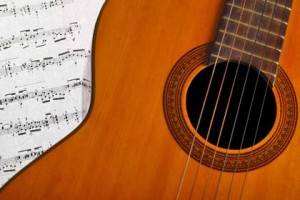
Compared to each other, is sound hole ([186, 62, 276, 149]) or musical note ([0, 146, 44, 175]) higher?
sound hole ([186, 62, 276, 149])

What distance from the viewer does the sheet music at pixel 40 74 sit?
1276 mm

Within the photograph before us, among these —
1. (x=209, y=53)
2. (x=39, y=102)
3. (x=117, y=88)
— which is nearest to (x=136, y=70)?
(x=117, y=88)

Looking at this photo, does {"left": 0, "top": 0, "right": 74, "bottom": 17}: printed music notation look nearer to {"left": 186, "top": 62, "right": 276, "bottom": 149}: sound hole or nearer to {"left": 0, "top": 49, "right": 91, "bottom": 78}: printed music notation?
{"left": 0, "top": 49, "right": 91, "bottom": 78}: printed music notation

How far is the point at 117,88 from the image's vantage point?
78cm

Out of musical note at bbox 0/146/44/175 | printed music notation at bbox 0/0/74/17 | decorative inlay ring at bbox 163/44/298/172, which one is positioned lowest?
musical note at bbox 0/146/44/175

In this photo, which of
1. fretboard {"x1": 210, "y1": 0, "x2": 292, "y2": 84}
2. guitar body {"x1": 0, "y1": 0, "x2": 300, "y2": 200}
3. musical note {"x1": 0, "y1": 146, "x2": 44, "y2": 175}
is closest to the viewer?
guitar body {"x1": 0, "y1": 0, "x2": 300, "y2": 200}

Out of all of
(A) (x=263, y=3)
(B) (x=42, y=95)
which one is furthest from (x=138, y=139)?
(B) (x=42, y=95)

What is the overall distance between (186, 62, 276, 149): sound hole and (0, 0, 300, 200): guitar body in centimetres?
6

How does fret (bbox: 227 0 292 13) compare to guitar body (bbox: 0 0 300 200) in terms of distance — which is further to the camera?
fret (bbox: 227 0 292 13)

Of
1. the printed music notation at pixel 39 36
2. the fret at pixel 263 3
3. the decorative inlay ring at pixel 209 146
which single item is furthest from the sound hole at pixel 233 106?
the printed music notation at pixel 39 36

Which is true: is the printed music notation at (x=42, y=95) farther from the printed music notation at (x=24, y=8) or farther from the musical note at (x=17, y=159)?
the printed music notation at (x=24, y=8)

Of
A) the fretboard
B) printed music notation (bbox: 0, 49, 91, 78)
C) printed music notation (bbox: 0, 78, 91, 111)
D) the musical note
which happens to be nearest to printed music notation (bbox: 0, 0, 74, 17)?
printed music notation (bbox: 0, 49, 91, 78)

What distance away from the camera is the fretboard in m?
0.85

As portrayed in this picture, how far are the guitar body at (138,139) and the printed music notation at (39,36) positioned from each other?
0.56 m
